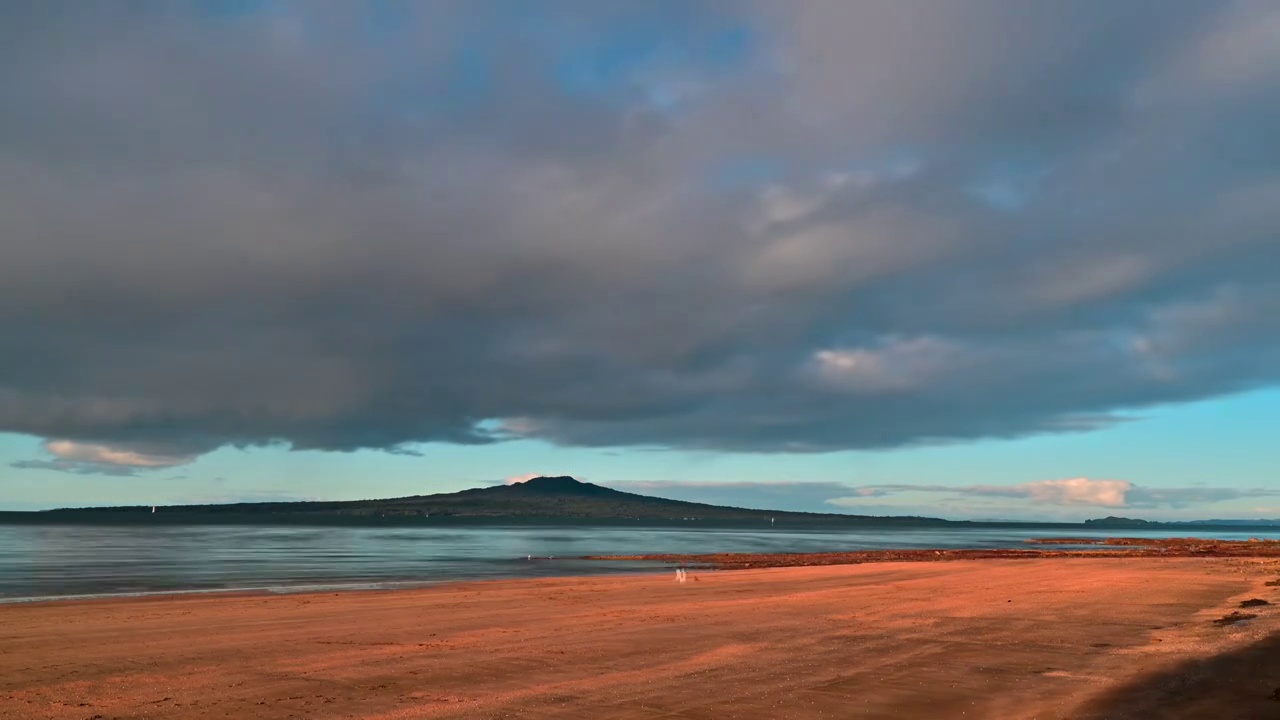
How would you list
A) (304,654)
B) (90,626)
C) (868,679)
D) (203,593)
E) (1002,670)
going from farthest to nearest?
(203,593), (90,626), (304,654), (1002,670), (868,679)

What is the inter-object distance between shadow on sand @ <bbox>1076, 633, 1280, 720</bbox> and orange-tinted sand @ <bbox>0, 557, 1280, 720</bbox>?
0.20ft

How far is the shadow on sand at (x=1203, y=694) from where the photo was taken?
12.2m

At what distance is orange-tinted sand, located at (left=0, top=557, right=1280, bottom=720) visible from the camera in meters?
12.7

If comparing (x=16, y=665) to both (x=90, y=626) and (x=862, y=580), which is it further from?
(x=862, y=580)

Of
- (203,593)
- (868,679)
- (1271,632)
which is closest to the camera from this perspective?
(868,679)

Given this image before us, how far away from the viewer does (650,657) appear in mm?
17141

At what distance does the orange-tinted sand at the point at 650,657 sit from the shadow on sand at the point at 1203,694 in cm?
6

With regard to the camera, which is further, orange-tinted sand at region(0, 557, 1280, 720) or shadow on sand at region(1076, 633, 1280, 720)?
orange-tinted sand at region(0, 557, 1280, 720)

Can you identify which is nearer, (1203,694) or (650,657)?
(1203,694)

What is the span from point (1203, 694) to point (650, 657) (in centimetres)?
912

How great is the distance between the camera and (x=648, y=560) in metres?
69.1

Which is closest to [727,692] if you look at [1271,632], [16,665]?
[16,665]

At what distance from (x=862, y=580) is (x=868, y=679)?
2856cm

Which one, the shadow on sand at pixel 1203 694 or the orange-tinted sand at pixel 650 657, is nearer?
the shadow on sand at pixel 1203 694
